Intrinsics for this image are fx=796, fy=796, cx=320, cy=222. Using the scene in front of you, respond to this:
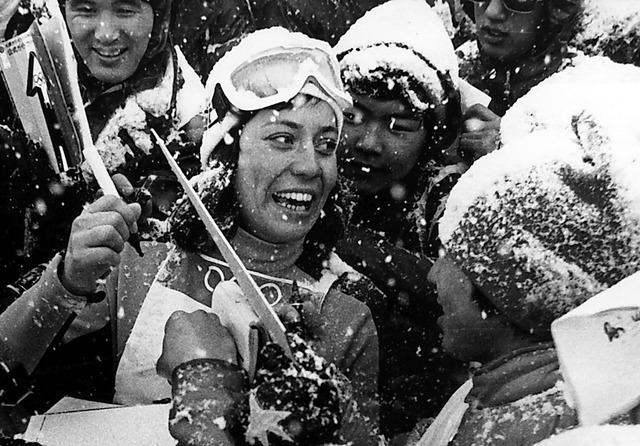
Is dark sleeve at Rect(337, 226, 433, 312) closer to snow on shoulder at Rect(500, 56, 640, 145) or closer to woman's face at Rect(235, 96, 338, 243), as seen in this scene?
woman's face at Rect(235, 96, 338, 243)

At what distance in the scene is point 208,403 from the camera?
5.53 feet

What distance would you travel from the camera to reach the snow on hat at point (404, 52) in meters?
1.80

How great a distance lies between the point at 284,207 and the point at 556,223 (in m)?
0.58

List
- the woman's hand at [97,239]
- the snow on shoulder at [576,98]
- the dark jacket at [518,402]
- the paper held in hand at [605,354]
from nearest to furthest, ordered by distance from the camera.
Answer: the paper held in hand at [605,354]
the dark jacket at [518,402]
the snow on shoulder at [576,98]
the woman's hand at [97,239]

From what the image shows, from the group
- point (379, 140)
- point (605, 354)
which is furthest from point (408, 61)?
point (605, 354)

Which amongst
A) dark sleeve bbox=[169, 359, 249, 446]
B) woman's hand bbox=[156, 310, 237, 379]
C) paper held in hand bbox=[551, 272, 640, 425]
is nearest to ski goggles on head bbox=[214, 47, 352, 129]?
woman's hand bbox=[156, 310, 237, 379]

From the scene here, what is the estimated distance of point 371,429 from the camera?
5.95ft

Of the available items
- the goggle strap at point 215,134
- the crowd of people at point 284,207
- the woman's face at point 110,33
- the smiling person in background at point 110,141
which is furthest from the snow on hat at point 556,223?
the woman's face at point 110,33

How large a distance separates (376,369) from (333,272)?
0.80 ft

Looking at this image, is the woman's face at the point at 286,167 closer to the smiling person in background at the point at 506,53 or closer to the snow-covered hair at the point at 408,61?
the snow-covered hair at the point at 408,61

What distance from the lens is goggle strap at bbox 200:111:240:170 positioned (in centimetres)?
177

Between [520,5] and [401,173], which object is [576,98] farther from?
[401,173]

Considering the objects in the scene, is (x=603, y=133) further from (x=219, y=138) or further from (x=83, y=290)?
(x=83, y=290)

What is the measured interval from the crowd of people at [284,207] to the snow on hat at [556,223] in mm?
25
